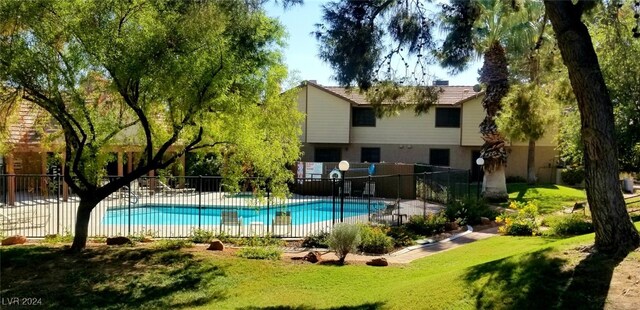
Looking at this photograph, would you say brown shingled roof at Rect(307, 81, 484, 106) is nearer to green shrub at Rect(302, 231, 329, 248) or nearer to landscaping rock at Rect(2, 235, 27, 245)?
green shrub at Rect(302, 231, 329, 248)

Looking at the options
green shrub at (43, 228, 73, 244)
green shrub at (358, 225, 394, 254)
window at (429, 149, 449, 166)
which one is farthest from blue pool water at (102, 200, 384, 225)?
window at (429, 149, 449, 166)

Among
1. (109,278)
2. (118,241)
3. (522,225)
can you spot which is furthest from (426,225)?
(109,278)

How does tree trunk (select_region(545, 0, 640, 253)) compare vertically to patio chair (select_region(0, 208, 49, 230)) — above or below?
above

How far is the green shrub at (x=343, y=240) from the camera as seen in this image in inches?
450

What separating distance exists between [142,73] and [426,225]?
33.3ft

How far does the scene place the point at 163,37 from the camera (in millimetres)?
9117

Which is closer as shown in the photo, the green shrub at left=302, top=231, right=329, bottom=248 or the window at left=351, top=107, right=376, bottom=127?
the green shrub at left=302, top=231, right=329, bottom=248

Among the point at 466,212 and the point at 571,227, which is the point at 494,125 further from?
the point at 571,227

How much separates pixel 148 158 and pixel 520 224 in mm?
10254

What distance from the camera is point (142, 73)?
29.5ft

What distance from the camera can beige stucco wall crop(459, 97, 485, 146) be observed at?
1309 inches

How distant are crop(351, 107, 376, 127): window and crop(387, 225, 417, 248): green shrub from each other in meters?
19.4

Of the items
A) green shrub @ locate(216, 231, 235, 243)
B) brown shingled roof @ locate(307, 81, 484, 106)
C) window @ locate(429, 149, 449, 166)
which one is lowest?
green shrub @ locate(216, 231, 235, 243)

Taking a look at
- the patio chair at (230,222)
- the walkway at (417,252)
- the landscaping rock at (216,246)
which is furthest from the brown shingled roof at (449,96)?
the landscaping rock at (216,246)
